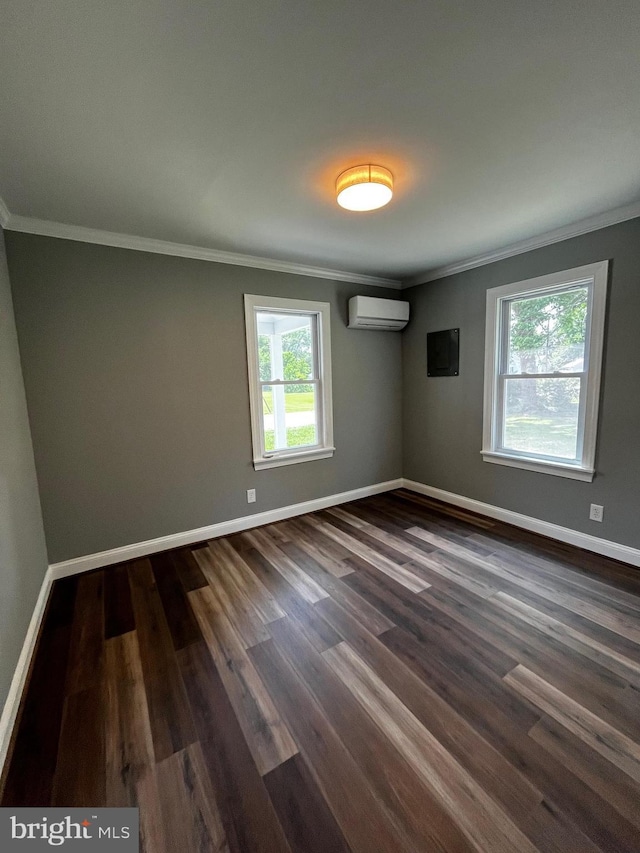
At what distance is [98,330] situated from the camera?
254 cm

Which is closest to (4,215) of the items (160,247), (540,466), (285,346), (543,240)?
(160,247)

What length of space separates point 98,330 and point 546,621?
352 cm

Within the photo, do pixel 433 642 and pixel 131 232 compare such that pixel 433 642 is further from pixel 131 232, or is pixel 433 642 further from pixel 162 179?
pixel 131 232

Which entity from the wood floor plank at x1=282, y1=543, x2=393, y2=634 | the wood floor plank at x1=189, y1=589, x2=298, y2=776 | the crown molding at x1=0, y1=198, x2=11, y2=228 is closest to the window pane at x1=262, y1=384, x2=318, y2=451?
the wood floor plank at x1=282, y1=543, x2=393, y2=634

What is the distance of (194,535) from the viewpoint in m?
3.05

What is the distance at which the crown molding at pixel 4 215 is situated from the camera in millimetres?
2039

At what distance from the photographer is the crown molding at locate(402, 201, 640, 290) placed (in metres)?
2.35

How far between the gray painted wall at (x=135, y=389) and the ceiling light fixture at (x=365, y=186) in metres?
1.50

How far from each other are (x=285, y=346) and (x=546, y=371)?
2412 mm

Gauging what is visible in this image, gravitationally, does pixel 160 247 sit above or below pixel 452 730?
above

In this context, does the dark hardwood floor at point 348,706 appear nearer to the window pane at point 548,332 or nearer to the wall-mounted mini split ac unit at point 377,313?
the window pane at point 548,332

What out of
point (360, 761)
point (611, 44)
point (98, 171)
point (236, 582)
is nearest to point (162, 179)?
point (98, 171)

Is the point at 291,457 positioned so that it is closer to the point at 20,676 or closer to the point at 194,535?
the point at 194,535

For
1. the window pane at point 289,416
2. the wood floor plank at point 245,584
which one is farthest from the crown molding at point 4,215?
the wood floor plank at point 245,584
